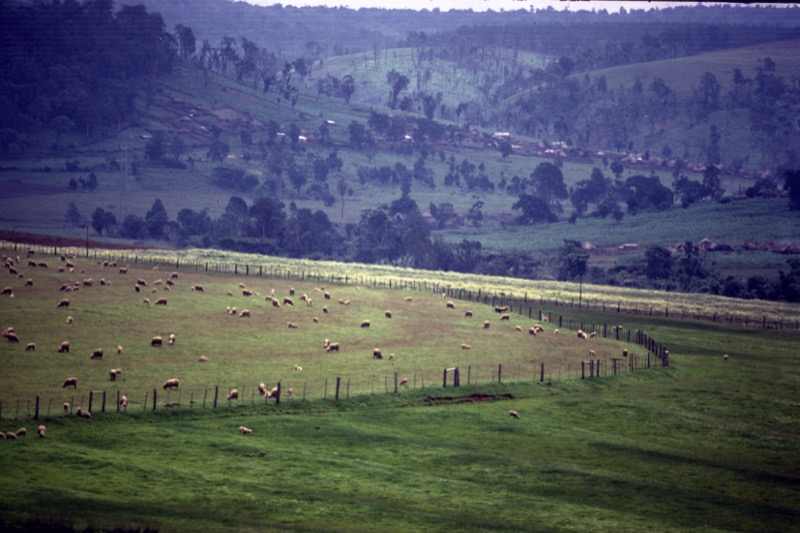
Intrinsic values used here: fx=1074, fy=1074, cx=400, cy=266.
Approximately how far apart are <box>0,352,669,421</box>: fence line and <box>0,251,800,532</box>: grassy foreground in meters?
0.89

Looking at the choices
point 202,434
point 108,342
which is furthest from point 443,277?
point 202,434

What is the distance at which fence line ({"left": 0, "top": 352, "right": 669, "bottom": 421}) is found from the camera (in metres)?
53.8

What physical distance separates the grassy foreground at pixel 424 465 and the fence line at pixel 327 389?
887 mm

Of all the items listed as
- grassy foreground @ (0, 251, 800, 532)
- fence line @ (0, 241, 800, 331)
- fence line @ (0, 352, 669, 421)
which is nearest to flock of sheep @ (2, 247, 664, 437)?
fence line @ (0, 352, 669, 421)

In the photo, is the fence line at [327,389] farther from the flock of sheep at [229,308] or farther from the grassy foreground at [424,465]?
the grassy foreground at [424,465]

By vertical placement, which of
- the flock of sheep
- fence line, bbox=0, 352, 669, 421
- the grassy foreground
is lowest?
the grassy foreground

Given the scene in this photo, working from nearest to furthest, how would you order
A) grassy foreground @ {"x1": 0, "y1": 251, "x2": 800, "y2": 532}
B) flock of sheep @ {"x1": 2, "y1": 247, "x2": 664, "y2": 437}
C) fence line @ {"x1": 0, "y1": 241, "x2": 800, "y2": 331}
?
grassy foreground @ {"x1": 0, "y1": 251, "x2": 800, "y2": 532} < flock of sheep @ {"x1": 2, "y1": 247, "x2": 664, "y2": 437} < fence line @ {"x1": 0, "y1": 241, "x2": 800, "y2": 331}

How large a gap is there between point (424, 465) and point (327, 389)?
12.9 m

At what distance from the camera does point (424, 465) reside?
2108 inches

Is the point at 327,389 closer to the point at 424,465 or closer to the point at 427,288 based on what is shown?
the point at 424,465

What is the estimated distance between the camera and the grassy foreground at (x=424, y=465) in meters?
44.1

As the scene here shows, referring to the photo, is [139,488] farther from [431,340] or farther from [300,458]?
[431,340]

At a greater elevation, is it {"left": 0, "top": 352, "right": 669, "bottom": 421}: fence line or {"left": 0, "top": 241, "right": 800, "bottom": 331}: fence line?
{"left": 0, "top": 241, "right": 800, "bottom": 331}: fence line

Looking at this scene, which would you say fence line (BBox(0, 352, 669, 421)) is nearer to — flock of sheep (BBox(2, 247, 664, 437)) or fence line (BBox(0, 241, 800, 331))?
flock of sheep (BBox(2, 247, 664, 437))
